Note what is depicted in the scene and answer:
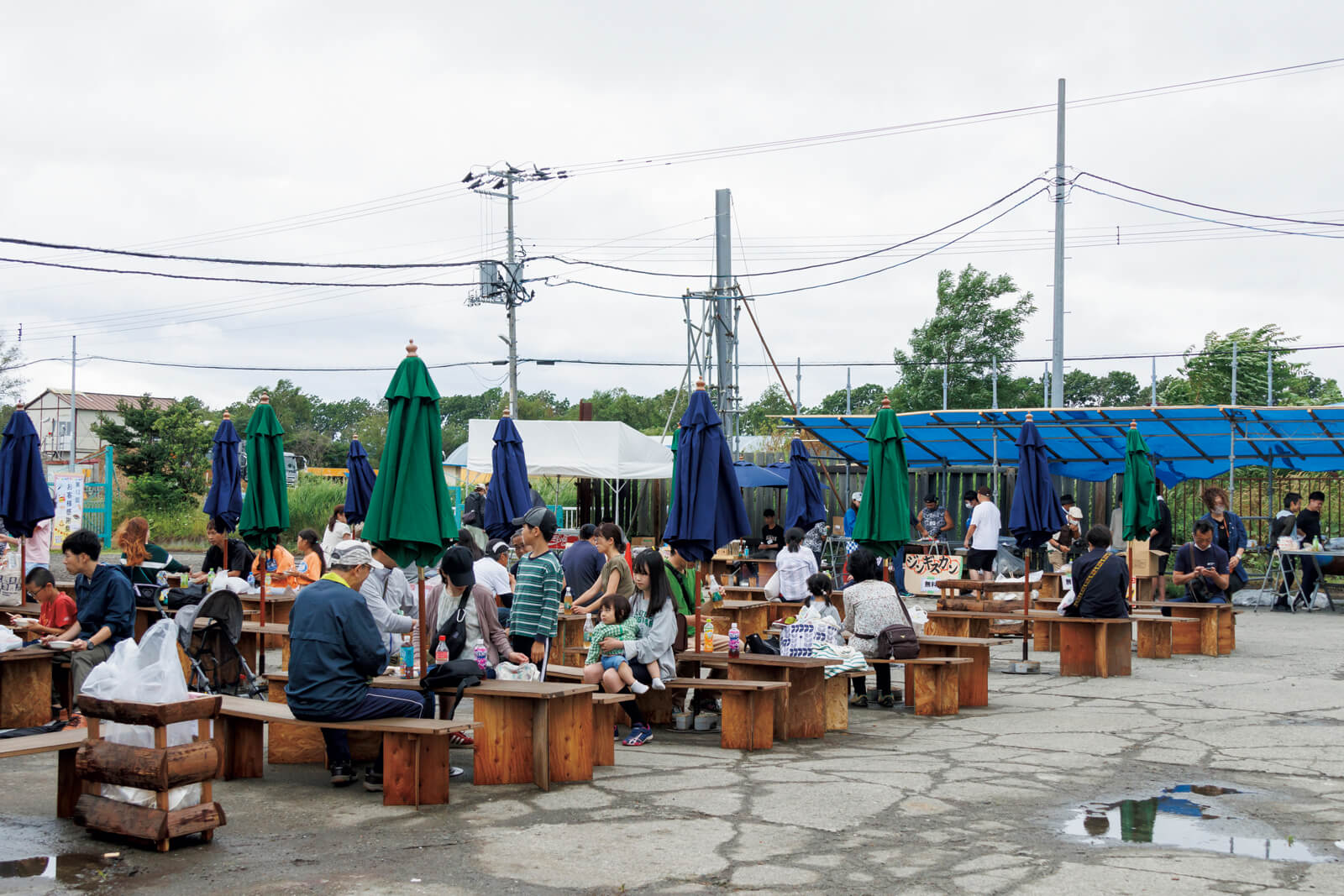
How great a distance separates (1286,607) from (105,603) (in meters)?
18.7

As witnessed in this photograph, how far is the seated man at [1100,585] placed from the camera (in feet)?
39.9

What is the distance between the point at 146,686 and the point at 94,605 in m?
2.74

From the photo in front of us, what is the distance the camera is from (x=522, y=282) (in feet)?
115

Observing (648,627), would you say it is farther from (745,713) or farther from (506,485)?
(506,485)

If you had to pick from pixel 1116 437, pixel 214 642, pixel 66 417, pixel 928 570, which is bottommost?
pixel 214 642

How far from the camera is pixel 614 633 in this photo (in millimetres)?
8578

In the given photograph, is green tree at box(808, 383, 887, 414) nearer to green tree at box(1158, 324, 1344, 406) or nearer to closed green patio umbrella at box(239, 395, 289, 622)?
green tree at box(1158, 324, 1344, 406)

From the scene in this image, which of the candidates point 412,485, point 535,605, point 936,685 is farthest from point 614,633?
point 936,685

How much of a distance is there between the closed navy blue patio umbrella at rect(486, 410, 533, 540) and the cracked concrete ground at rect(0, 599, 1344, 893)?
557cm

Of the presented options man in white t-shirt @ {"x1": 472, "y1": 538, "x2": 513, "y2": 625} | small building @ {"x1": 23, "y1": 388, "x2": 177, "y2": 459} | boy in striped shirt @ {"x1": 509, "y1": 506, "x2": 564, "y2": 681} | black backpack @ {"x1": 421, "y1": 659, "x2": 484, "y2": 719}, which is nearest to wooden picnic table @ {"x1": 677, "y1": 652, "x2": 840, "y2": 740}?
boy in striped shirt @ {"x1": 509, "y1": 506, "x2": 564, "y2": 681}

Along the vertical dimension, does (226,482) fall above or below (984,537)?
above

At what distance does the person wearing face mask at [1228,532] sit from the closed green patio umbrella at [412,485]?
1268 cm

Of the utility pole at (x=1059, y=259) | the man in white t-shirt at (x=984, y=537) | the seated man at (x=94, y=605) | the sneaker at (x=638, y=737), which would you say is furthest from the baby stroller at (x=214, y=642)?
the utility pole at (x=1059, y=259)

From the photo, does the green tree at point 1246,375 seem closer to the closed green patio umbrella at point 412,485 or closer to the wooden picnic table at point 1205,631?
the wooden picnic table at point 1205,631
